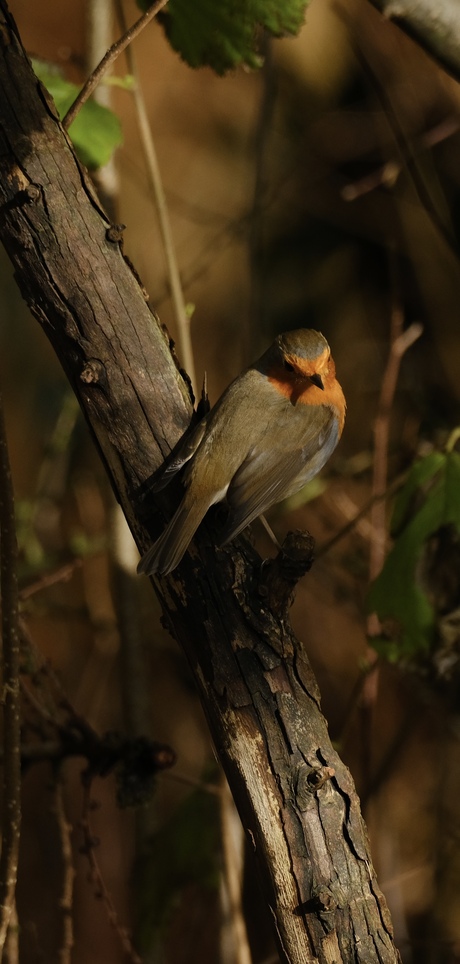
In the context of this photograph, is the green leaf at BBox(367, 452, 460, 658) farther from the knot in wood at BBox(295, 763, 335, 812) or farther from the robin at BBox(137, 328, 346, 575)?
the knot in wood at BBox(295, 763, 335, 812)

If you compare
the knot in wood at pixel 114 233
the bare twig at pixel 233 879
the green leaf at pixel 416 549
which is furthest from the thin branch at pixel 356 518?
the knot in wood at pixel 114 233

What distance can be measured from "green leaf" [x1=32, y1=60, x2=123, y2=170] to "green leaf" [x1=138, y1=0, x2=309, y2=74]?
0.23 meters

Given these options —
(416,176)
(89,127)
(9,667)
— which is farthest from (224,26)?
(416,176)

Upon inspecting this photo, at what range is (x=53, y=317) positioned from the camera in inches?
61.7

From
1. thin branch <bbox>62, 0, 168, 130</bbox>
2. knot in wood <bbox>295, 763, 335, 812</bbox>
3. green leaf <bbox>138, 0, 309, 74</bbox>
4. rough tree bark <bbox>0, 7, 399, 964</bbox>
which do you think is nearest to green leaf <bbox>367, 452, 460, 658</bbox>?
rough tree bark <bbox>0, 7, 399, 964</bbox>

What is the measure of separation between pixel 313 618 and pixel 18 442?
195 cm

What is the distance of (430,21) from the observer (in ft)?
6.08

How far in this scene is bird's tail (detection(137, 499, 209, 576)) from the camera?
1.50 metres

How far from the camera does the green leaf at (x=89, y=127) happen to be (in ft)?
6.35

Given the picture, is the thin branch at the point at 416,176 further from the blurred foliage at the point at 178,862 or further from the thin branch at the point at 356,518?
the blurred foliage at the point at 178,862

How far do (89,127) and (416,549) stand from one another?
49.3 inches

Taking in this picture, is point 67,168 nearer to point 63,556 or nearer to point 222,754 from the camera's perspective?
point 222,754

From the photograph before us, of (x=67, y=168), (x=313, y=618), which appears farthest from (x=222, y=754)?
(x=313, y=618)

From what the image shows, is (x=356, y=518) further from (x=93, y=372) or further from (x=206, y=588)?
(x=93, y=372)
